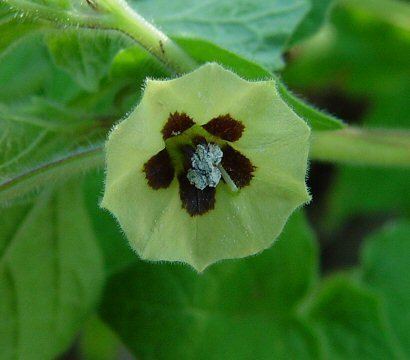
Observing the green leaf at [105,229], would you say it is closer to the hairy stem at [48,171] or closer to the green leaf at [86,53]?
the green leaf at [86,53]

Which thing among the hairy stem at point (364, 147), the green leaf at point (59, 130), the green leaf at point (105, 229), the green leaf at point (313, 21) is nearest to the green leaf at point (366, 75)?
the hairy stem at point (364, 147)

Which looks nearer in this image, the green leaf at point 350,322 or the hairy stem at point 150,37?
the hairy stem at point 150,37

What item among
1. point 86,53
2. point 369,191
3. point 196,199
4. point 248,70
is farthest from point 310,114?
point 369,191

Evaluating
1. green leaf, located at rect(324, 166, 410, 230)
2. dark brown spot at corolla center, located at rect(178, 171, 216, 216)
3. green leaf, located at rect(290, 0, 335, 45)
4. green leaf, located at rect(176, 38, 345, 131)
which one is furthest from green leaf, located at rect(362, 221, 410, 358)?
dark brown spot at corolla center, located at rect(178, 171, 216, 216)

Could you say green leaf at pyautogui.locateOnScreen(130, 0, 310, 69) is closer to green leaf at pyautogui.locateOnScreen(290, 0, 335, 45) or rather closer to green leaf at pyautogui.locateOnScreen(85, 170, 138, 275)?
green leaf at pyautogui.locateOnScreen(290, 0, 335, 45)

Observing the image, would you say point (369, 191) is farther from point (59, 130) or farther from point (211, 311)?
point (59, 130)

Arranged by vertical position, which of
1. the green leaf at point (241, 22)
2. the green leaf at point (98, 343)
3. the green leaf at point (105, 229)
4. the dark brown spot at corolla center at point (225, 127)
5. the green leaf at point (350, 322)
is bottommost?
the green leaf at point (98, 343)
